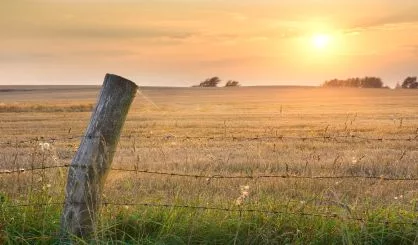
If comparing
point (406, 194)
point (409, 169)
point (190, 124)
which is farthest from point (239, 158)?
point (190, 124)

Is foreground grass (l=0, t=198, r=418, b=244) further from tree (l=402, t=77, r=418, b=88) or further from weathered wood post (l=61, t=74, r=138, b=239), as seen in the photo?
tree (l=402, t=77, r=418, b=88)

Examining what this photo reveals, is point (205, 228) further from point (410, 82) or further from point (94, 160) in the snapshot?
point (410, 82)

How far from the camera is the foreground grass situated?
5367 millimetres

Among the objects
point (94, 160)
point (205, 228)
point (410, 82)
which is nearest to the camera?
point (94, 160)

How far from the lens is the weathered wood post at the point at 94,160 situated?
5.23 m

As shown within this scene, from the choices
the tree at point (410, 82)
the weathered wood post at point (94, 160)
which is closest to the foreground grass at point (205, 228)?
the weathered wood post at point (94, 160)

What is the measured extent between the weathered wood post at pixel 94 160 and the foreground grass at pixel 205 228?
0.18 metres

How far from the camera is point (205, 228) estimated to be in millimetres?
5516

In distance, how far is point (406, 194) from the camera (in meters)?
9.52

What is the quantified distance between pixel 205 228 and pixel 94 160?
3.64ft

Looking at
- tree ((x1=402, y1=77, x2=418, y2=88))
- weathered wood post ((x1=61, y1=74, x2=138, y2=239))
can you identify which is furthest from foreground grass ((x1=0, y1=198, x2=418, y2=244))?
tree ((x1=402, y1=77, x2=418, y2=88))

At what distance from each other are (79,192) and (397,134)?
16.0 meters

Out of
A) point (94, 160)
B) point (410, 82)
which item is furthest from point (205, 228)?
point (410, 82)

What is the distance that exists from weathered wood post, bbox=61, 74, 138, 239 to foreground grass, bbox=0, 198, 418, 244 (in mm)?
178
